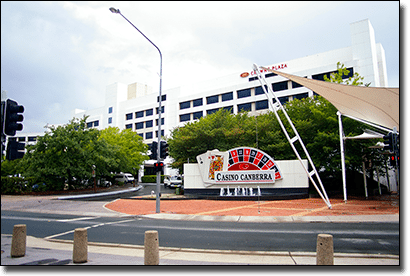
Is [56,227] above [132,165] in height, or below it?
below

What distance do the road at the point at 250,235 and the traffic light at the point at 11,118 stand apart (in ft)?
15.7

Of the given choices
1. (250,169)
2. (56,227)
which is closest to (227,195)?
(250,169)

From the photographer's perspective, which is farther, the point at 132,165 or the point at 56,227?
the point at 132,165

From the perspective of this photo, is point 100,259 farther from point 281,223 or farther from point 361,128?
point 361,128

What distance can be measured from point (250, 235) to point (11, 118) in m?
8.51

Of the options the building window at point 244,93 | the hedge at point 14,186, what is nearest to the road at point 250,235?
the hedge at point 14,186

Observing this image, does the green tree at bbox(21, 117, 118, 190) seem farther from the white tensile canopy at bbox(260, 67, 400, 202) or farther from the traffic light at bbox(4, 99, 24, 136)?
the traffic light at bbox(4, 99, 24, 136)

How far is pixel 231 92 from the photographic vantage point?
59.5 metres

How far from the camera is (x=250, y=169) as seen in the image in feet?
84.6

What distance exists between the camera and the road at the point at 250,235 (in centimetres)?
905

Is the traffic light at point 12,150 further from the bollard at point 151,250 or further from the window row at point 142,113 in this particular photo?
the window row at point 142,113

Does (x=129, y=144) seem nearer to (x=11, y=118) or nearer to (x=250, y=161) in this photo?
(x=250, y=161)

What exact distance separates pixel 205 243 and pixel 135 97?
3027 inches

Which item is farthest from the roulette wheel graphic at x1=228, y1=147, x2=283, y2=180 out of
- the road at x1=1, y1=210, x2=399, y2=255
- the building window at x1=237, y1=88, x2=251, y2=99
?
the building window at x1=237, y1=88, x2=251, y2=99
